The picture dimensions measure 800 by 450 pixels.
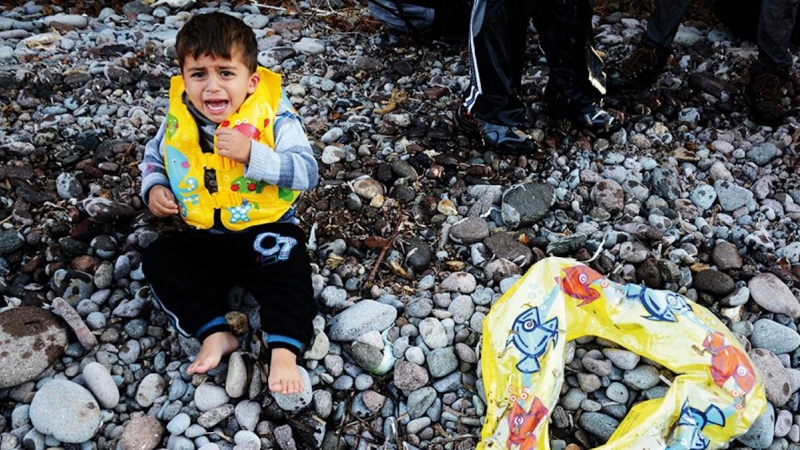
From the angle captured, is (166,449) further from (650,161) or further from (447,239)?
(650,161)

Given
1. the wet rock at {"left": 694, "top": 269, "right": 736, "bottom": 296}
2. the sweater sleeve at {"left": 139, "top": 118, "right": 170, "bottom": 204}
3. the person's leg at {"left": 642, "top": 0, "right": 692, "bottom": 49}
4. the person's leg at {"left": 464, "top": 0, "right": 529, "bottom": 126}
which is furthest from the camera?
the person's leg at {"left": 642, "top": 0, "right": 692, "bottom": 49}

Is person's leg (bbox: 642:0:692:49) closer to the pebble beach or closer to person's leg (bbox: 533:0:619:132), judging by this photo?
the pebble beach

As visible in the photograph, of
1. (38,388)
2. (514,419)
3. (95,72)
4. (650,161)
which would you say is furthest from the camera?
(95,72)

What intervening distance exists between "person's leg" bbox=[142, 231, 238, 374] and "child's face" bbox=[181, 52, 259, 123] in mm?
540

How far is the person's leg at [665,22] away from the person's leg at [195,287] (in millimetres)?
2903

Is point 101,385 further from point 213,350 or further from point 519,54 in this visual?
point 519,54

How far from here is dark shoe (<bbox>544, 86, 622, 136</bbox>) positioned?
3846 mm

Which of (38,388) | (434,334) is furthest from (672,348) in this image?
(38,388)

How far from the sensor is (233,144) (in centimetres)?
260

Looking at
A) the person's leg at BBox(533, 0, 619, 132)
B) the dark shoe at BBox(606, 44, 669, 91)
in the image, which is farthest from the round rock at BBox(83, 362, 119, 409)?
the dark shoe at BBox(606, 44, 669, 91)

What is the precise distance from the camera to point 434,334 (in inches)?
110

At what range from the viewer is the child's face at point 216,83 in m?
2.65

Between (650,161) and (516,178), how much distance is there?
2.43ft

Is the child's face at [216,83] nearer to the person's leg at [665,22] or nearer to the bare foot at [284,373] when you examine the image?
the bare foot at [284,373]
